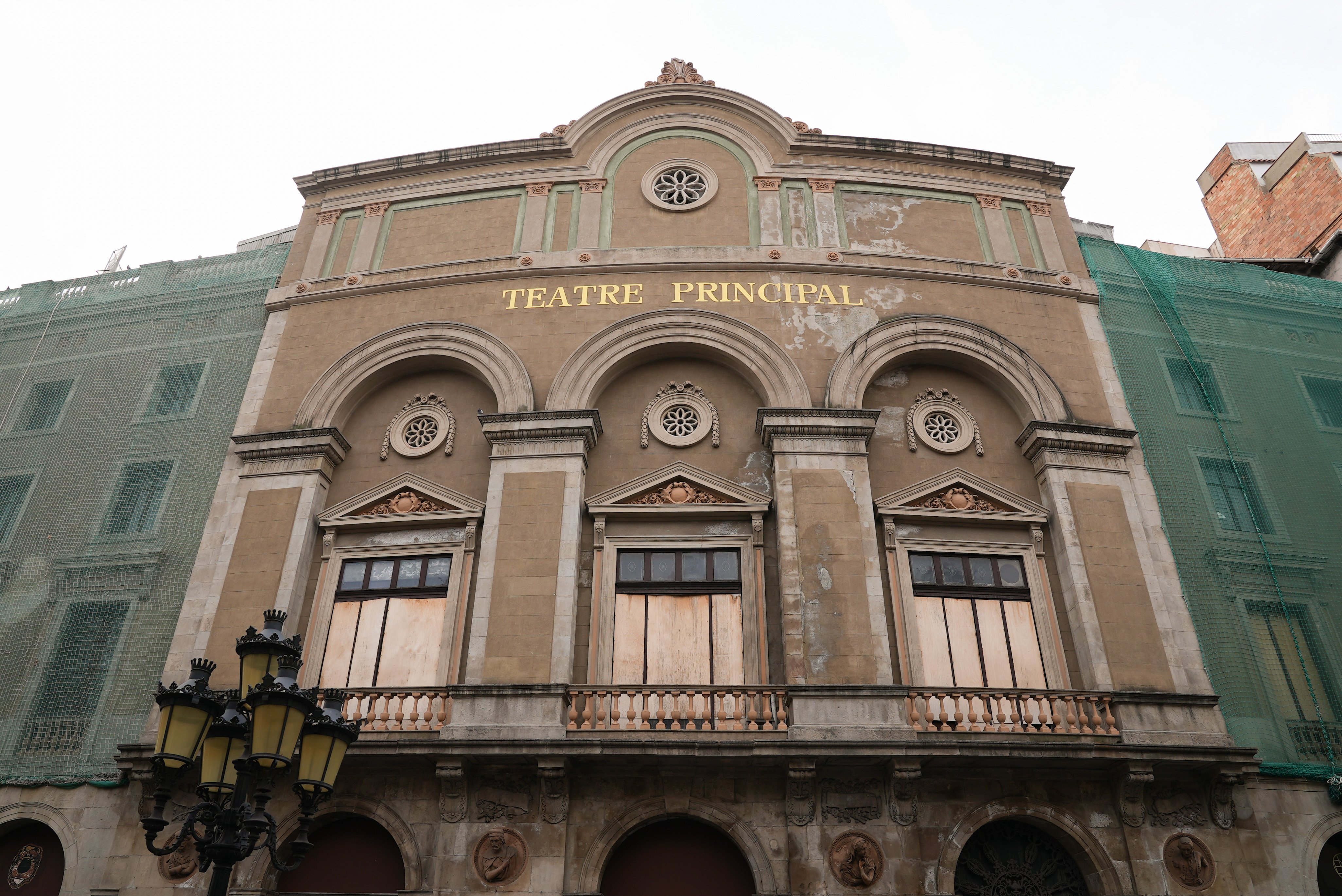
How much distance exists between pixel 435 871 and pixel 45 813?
6.70 m

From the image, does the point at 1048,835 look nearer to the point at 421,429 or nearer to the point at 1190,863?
the point at 1190,863

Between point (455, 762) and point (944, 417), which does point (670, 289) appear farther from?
point (455, 762)

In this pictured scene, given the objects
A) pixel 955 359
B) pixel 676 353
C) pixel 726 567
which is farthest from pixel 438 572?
pixel 955 359

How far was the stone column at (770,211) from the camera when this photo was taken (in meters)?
19.7

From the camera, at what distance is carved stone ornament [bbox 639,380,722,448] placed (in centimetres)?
1741

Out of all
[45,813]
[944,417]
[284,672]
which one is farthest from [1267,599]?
[45,813]

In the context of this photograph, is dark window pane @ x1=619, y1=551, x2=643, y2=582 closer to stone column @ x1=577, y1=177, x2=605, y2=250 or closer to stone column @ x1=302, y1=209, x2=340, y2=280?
stone column @ x1=577, y1=177, x2=605, y2=250

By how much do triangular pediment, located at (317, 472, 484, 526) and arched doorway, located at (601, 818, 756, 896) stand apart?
6452 millimetres

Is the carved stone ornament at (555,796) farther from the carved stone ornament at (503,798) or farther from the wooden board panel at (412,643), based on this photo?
the wooden board panel at (412,643)

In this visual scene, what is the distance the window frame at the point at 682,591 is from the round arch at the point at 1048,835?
3647 millimetres

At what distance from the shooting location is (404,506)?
17078 mm

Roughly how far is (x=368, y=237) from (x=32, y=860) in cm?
1338

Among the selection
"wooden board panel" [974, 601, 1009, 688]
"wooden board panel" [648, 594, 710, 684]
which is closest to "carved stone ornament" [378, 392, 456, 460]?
"wooden board panel" [648, 594, 710, 684]

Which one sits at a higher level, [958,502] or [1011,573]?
[958,502]
